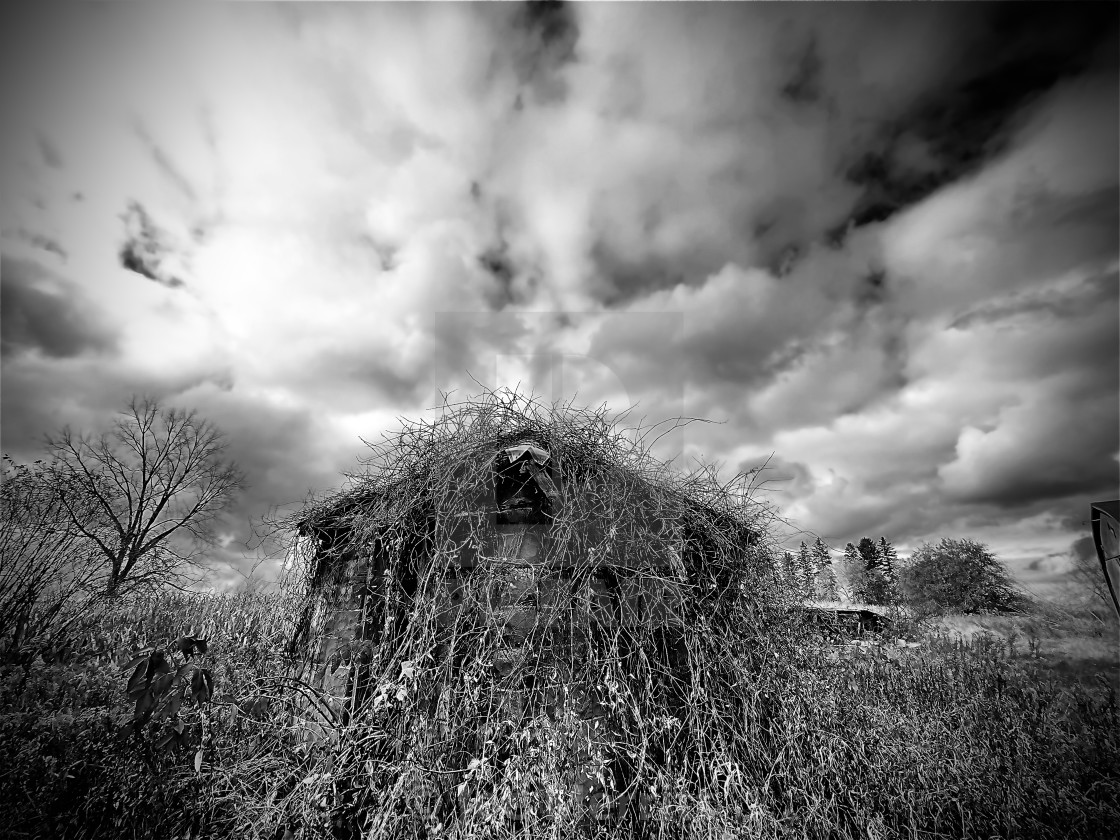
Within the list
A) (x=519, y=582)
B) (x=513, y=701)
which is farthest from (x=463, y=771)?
(x=519, y=582)

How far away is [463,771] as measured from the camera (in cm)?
232

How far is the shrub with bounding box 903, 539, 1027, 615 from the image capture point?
2622 cm

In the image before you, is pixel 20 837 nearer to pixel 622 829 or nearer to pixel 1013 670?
pixel 622 829

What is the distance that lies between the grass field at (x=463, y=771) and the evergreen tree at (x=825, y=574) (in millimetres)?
410

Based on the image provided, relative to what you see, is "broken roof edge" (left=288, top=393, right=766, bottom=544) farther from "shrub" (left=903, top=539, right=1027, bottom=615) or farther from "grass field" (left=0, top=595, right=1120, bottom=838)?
"shrub" (left=903, top=539, right=1027, bottom=615)

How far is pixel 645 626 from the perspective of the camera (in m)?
2.70

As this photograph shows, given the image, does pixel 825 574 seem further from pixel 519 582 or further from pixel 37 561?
pixel 37 561

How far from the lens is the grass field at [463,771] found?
98.7 inches

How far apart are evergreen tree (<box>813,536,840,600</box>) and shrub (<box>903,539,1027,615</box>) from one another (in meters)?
27.9

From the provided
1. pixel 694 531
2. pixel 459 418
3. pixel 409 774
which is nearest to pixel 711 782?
pixel 694 531

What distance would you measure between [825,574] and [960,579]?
32874 mm

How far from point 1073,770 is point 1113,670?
6.05 meters

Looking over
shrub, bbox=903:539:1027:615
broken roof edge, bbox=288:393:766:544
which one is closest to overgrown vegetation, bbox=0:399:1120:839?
broken roof edge, bbox=288:393:766:544

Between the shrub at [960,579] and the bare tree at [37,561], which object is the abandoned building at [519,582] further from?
the shrub at [960,579]
